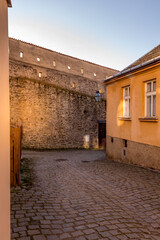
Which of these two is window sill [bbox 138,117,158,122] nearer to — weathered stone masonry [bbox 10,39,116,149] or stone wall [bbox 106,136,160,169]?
stone wall [bbox 106,136,160,169]

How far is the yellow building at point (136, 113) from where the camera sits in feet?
27.2

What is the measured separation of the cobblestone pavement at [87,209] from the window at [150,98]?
2.84 meters

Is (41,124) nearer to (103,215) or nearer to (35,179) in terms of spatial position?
(35,179)

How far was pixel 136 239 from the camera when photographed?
3.19m

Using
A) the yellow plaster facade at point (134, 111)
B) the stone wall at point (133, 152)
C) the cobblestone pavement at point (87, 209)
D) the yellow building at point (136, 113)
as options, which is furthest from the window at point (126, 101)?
the cobblestone pavement at point (87, 209)

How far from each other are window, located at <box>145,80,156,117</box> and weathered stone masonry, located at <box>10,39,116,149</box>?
12.7 metres

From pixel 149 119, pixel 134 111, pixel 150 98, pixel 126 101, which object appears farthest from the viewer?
pixel 126 101

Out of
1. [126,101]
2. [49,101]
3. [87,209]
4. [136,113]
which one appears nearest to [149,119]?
[136,113]

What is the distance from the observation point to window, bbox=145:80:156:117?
852 centimetres

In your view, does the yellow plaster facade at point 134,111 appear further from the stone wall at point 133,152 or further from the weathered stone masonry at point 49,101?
the weathered stone masonry at point 49,101

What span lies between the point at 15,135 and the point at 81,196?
2.53 meters

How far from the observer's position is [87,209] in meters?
4.36

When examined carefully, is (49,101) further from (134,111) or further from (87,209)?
(87,209)

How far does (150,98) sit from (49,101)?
13.3 metres
